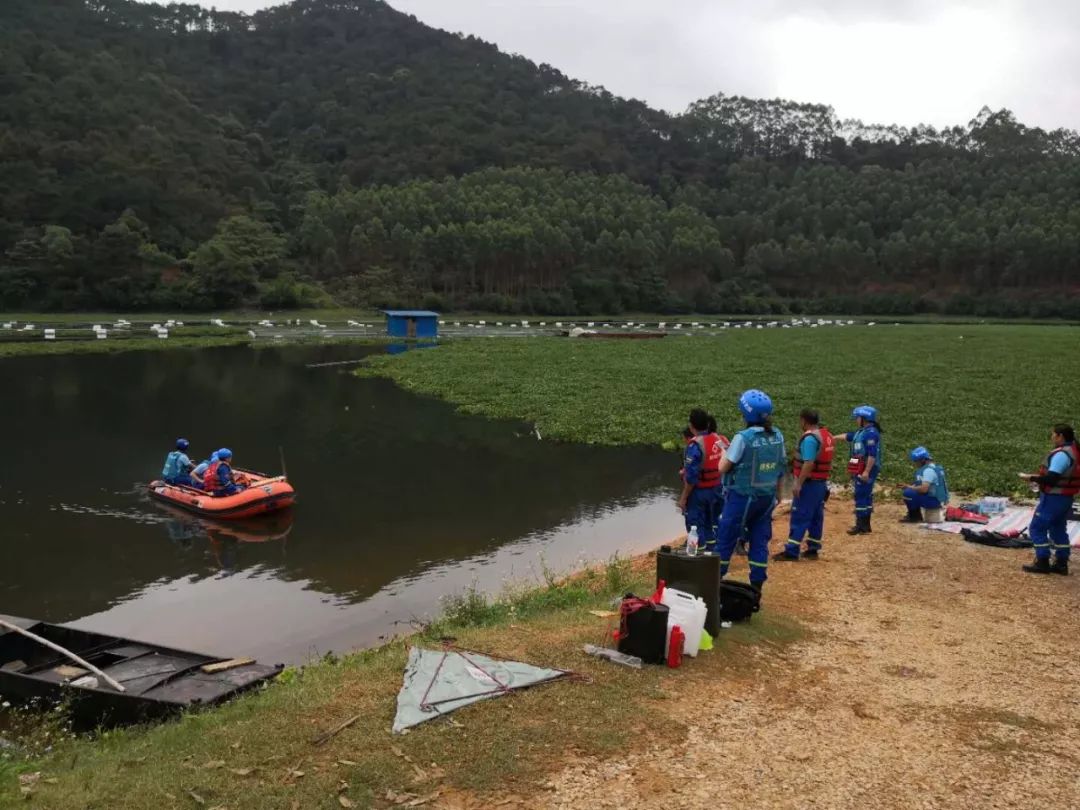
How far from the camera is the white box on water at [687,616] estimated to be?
7.52 metres

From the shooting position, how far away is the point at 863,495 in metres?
13.2

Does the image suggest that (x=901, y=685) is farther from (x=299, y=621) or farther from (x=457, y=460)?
(x=457, y=460)

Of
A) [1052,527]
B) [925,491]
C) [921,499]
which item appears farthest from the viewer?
[921,499]

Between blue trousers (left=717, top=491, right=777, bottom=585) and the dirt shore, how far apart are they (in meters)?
0.69

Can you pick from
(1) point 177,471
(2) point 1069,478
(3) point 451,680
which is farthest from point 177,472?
(2) point 1069,478

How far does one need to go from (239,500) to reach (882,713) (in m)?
13.0

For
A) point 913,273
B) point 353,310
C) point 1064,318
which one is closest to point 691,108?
point 913,273

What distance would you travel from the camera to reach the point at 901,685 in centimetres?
742

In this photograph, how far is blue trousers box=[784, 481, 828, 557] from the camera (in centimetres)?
1131

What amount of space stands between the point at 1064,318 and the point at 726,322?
125ft

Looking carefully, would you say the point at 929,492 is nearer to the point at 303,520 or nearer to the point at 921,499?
the point at 921,499

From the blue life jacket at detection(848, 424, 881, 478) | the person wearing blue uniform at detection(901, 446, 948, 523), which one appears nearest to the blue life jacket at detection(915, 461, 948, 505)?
the person wearing blue uniform at detection(901, 446, 948, 523)

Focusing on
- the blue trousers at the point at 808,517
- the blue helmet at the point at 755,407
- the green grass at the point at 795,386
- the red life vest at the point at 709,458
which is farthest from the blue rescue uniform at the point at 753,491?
the green grass at the point at 795,386

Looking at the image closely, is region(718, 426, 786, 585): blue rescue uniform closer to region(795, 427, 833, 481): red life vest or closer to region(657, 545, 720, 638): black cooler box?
region(657, 545, 720, 638): black cooler box
